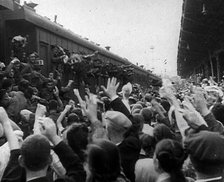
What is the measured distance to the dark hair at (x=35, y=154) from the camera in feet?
8.20

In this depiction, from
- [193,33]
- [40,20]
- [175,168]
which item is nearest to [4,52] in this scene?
[40,20]

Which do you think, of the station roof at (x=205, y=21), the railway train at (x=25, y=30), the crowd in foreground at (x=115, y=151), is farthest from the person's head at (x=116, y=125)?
the station roof at (x=205, y=21)

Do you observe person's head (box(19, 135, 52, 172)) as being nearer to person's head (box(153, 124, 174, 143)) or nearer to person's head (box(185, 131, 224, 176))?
person's head (box(185, 131, 224, 176))

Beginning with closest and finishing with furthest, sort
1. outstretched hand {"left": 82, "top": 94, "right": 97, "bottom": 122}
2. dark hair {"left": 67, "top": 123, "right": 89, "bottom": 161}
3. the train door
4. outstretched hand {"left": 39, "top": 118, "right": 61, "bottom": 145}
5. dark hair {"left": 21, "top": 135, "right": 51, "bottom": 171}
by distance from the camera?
dark hair {"left": 21, "top": 135, "right": 51, "bottom": 171}, outstretched hand {"left": 39, "top": 118, "right": 61, "bottom": 145}, dark hair {"left": 67, "top": 123, "right": 89, "bottom": 161}, outstretched hand {"left": 82, "top": 94, "right": 97, "bottom": 122}, the train door

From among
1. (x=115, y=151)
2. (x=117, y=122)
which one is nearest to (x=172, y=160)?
(x=115, y=151)

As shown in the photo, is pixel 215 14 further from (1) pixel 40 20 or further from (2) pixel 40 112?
(2) pixel 40 112

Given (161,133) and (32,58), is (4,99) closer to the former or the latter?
(161,133)

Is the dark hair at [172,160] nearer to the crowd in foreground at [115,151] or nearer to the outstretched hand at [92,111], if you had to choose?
the crowd in foreground at [115,151]

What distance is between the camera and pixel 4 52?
8.16m

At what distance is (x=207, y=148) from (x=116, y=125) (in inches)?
45.4

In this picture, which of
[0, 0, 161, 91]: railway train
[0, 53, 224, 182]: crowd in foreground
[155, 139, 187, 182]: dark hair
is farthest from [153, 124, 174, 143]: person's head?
[0, 0, 161, 91]: railway train

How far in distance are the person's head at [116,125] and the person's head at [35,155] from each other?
95cm

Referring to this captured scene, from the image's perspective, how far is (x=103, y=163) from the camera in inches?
92.2

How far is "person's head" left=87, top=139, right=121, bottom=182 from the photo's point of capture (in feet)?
7.68
